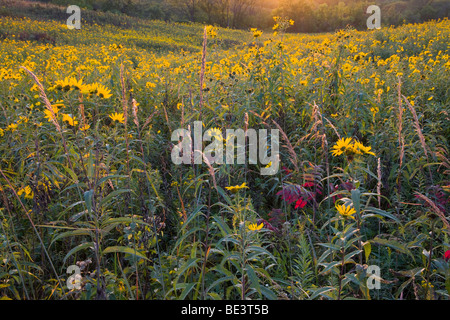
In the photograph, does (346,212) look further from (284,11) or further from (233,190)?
(284,11)

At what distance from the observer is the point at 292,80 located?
339 cm

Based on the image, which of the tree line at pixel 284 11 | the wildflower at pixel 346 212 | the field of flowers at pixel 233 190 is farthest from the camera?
the tree line at pixel 284 11

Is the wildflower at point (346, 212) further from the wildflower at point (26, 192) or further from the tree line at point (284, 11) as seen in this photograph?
the tree line at point (284, 11)

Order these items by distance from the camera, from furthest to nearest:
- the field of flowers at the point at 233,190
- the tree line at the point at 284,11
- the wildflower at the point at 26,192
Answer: the tree line at the point at 284,11 < the wildflower at the point at 26,192 < the field of flowers at the point at 233,190

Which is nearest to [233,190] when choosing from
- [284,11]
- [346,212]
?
[346,212]

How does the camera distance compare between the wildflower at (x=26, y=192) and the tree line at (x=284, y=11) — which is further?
the tree line at (x=284, y=11)

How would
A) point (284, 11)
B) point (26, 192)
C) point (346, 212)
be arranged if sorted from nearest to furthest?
point (346, 212), point (26, 192), point (284, 11)

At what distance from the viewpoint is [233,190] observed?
1.20 metres

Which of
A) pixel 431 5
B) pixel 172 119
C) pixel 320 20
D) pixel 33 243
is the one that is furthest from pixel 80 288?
pixel 320 20

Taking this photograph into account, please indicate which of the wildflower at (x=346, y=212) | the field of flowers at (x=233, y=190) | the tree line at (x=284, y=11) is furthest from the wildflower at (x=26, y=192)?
the tree line at (x=284, y=11)

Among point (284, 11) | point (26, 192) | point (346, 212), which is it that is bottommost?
point (26, 192)

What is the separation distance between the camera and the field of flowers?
131cm

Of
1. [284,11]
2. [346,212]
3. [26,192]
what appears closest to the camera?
[346,212]

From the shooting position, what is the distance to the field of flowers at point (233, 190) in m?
1.31
